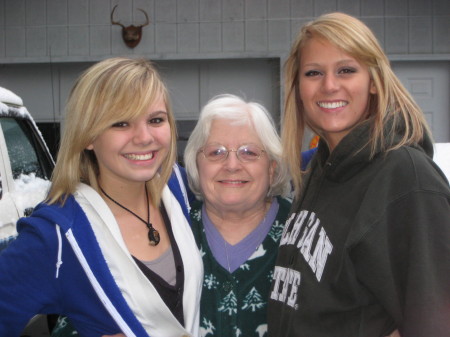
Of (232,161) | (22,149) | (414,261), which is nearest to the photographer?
(414,261)

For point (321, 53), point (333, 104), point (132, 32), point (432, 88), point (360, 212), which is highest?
point (132, 32)

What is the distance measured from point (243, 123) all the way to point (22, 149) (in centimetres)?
212

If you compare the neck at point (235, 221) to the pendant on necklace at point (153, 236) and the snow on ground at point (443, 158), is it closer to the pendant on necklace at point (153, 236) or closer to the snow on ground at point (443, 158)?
the pendant on necklace at point (153, 236)

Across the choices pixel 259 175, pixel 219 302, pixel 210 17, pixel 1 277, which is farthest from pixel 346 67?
pixel 210 17

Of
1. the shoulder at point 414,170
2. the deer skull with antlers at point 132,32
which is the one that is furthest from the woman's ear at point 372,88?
the deer skull with antlers at point 132,32

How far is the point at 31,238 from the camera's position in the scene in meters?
1.67

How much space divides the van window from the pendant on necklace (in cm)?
A: 185

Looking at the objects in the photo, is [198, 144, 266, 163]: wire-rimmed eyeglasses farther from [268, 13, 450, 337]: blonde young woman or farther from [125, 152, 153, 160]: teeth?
[125, 152, 153, 160]: teeth

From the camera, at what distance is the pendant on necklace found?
6.42 feet

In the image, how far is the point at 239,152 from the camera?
223 centimetres

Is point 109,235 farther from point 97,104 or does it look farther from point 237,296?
point 237,296

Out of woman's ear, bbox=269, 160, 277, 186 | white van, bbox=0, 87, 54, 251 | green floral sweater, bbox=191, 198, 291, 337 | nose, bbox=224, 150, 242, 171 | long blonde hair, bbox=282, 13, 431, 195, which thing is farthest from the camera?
white van, bbox=0, 87, 54, 251

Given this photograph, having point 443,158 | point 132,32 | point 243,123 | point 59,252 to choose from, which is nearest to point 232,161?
point 243,123

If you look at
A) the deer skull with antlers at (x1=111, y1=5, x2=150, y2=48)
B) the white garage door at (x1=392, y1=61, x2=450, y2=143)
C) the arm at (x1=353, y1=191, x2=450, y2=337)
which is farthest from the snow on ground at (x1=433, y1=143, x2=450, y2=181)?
the deer skull with antlers at (x1=111, y1=5, x2=150, y2=48)
